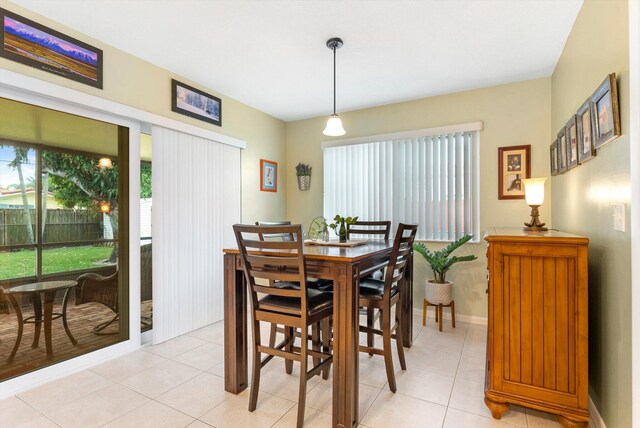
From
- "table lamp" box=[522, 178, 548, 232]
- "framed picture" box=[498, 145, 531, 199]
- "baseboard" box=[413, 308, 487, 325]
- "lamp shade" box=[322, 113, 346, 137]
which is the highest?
"lamp shade" box=[322, 113, 346, 137]

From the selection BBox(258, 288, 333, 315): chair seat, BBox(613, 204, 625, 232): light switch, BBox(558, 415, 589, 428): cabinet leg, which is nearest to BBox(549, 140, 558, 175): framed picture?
BBox(613, 204, 625, 232): light switch

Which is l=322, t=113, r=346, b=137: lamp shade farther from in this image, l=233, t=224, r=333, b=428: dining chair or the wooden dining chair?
l=233, t=224, r=333, b=428: dining chair

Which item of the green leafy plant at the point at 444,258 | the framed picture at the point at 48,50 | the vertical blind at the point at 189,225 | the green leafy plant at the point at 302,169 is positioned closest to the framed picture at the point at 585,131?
the green leafy plant at the point at 444,258

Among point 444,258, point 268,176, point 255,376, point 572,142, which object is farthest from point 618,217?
point 268,176

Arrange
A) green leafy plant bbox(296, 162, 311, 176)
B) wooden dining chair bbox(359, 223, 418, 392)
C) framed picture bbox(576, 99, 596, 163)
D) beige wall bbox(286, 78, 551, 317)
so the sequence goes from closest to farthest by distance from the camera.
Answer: framed picture bbox(576, 99, 596, 163) < wooden dining chair bbox(359, 223, 418, 392) < beige wall bbox(286, 78, 551, 317) < green leafy plant bbox(296, 162, 311, 176)

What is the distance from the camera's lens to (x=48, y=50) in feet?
7.38

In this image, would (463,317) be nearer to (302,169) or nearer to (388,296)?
(388,296)

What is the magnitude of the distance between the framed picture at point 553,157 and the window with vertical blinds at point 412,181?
66cm

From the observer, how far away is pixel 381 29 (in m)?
2.42

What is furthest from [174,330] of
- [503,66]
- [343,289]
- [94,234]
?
[503,66]

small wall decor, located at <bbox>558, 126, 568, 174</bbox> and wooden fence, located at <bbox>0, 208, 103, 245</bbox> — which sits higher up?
small wall decor, located at <bbox>558, 126, 568, 174</bbox>

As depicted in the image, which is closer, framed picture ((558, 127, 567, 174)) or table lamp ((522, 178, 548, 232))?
table lamp ((522, 178, 548, 232))

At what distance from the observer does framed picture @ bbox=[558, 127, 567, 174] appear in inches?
98.6

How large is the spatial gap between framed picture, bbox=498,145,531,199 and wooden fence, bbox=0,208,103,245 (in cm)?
385
